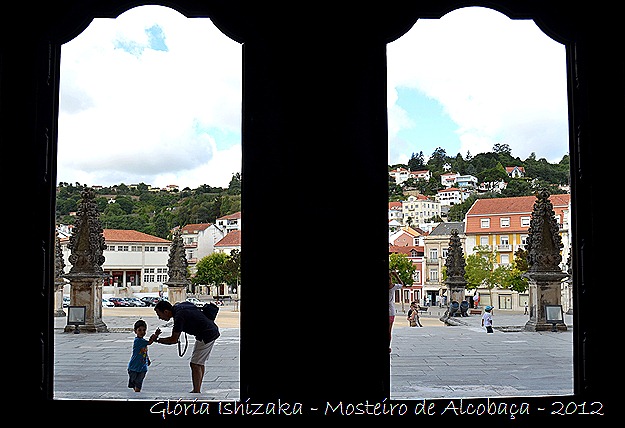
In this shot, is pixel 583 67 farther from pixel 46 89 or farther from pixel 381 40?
pixel 46 89

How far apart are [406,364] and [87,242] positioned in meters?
5.61

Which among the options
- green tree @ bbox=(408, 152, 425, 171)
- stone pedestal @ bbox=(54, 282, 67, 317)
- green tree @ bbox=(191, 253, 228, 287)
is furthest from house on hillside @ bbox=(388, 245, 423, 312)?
stone pedestal @ bbox=(54, 282, 67, 317)

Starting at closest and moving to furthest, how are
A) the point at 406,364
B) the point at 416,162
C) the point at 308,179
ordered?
the point at 308,179 → the point at 416,162 → the point at 406,364

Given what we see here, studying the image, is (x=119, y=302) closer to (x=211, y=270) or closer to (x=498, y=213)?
(x=211, y=270)

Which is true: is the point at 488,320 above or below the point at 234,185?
below

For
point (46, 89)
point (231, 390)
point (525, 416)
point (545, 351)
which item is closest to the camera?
point (525, 416)

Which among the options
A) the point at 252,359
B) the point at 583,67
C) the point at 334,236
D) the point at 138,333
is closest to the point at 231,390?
the point at 138,333

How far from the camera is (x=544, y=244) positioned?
977 cm

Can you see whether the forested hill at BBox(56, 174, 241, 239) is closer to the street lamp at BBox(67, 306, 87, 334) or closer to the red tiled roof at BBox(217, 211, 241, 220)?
the red tiled roof at BBox(217, 211, 241, 220)

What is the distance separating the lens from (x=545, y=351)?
7012 millimetres

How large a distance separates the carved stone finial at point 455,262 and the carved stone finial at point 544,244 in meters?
1.14

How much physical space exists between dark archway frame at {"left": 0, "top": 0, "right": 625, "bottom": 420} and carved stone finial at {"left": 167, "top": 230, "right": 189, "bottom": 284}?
177cm

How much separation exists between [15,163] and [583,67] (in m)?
2.97

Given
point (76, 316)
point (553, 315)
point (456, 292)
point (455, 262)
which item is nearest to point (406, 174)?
point (455, 262)
